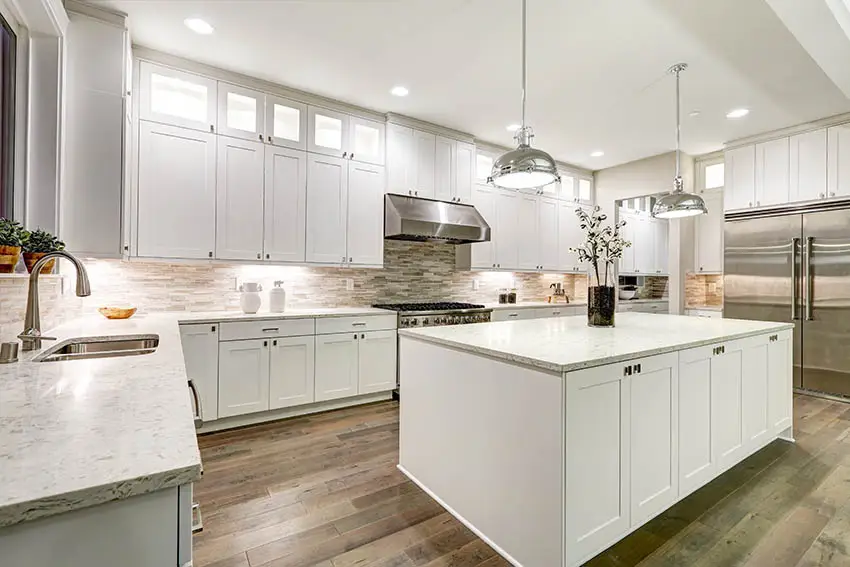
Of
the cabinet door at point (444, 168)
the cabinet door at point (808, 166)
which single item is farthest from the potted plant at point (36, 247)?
the cabinet door at point (808, 166)

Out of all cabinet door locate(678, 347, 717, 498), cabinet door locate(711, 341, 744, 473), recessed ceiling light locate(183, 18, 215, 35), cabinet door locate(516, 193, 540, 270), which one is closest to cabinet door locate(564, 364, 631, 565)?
cabinet door locate(678, 347, 717, 498)

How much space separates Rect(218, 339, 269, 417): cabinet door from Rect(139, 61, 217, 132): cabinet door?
5.80ft

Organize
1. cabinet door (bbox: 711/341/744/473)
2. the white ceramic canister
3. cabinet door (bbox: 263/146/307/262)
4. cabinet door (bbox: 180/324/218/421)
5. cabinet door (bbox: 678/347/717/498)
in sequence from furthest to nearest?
1. cabinet door (bbox: 263/146/307/262)
2. the white ceramic canister
3. cabinet door (bbox: 180/324/218/421)
4. cabinet door (bbox: 711/341/744/473)
5. cabinet door (bbox: 678/347/717/498)

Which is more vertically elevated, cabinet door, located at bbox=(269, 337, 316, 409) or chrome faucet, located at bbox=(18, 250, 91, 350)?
chrome faucet, located at bbox=(18, 250, 91, 350)

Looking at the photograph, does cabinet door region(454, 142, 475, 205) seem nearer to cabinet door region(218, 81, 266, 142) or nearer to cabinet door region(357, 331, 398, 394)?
cabinet door region(357, 331, 398, 394)

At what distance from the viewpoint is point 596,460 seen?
1.65 m

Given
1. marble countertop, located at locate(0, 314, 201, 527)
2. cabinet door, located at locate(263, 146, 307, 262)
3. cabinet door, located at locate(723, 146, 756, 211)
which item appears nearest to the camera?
marble countertop, located at locate(0, 314, 201, 527)

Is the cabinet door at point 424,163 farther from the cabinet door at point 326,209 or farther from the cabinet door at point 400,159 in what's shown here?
the cabinet door at point 326,209

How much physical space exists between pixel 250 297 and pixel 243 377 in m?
0.67

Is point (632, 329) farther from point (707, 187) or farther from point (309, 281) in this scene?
point (707, 187)

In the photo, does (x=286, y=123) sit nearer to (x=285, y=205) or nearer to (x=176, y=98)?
(x=285, y=205)

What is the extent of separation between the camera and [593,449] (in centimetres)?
164

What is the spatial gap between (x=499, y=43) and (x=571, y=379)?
7.97ft

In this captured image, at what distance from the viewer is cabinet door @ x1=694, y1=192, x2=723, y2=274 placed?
5.16 meters
